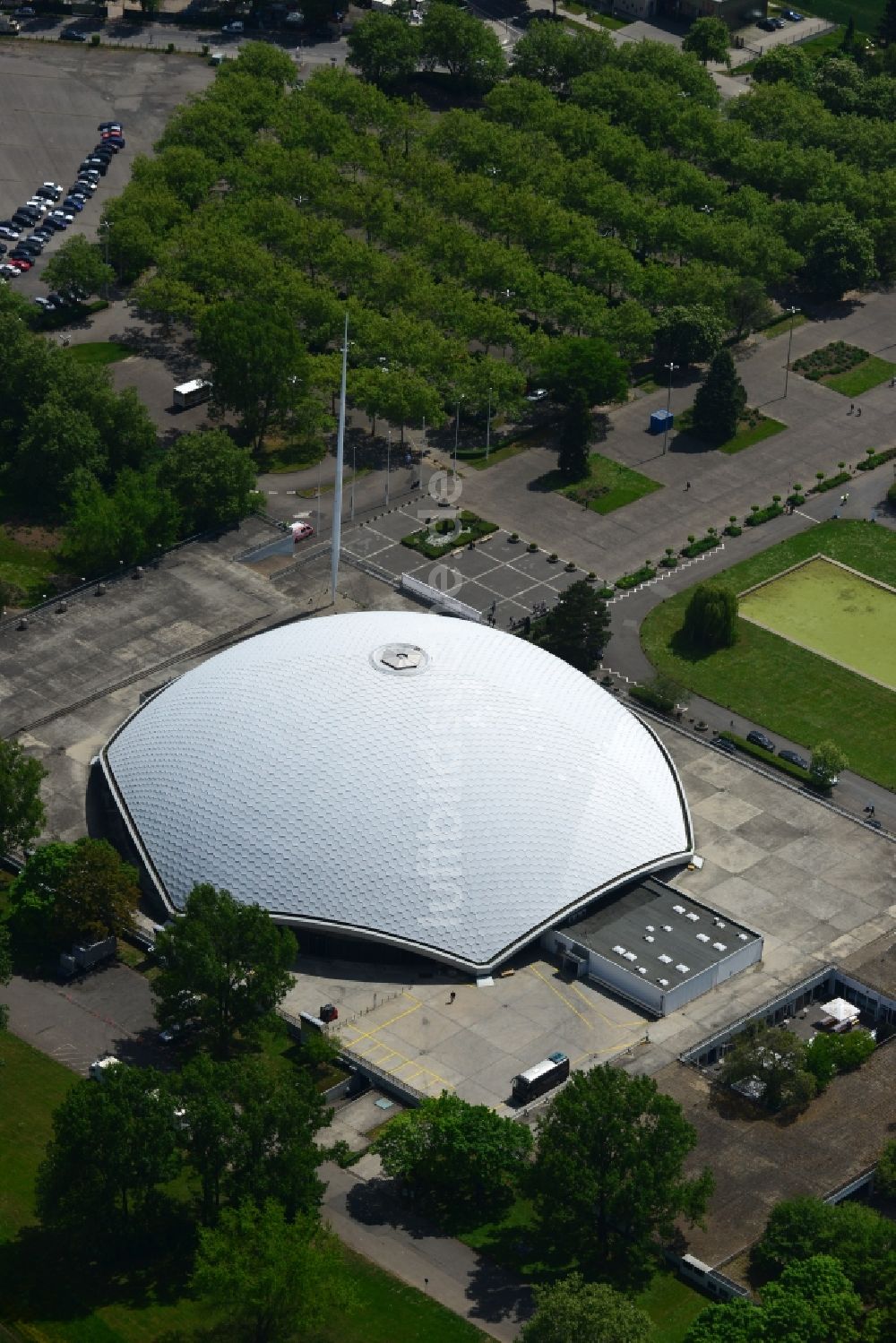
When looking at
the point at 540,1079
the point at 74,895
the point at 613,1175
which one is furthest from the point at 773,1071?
the point at 74,895

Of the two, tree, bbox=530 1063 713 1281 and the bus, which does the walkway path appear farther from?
the bus

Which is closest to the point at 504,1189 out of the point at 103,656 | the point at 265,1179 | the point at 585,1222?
the point at 585,1222

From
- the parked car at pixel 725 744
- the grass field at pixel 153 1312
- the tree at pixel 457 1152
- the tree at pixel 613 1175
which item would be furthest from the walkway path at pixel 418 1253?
the parked car at pixel 725 744

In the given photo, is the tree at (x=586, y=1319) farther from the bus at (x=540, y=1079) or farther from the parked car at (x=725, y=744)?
the parked car at (x=725, y=744)

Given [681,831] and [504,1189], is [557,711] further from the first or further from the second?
[504,1189]

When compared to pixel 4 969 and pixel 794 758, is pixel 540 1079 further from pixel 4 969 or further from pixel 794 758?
pixel 794 758

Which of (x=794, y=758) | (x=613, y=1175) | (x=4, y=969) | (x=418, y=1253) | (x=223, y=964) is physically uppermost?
(x=223, y=964)

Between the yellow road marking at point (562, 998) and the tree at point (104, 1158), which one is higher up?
the tree at point (104, 1158)
